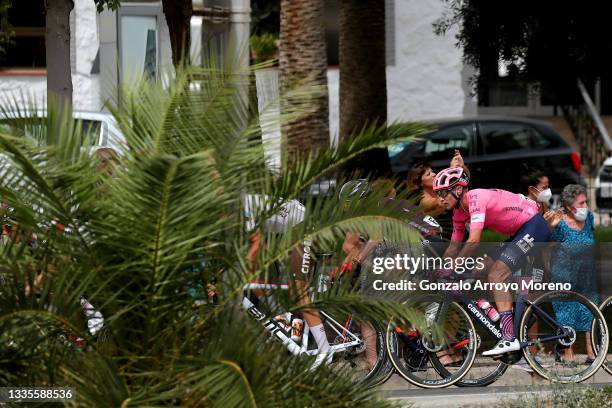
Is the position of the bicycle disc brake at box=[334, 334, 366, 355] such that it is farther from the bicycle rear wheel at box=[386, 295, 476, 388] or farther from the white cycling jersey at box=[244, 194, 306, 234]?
the white cycling jersey at box=[244, 194, 306, 234]

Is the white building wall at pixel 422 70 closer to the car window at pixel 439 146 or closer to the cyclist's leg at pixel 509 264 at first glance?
the car window at pixel 439 146

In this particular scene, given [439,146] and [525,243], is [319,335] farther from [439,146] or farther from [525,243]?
[439,146]

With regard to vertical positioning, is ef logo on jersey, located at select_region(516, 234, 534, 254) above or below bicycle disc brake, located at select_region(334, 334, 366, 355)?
above

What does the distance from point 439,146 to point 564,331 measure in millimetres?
8754

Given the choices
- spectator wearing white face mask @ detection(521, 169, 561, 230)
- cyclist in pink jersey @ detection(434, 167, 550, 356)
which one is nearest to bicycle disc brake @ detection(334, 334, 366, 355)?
cyclist in pink jersey @ detection(434, 167, 550, 356)

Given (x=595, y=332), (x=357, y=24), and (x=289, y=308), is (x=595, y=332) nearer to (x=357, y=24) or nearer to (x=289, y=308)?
(x=289, y=308)

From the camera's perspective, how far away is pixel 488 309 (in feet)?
A: 32.0

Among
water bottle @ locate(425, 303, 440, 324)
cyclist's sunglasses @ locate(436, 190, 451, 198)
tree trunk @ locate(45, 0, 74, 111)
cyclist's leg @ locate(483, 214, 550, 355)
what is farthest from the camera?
tree trunk @ locate(45, 0, 74, 111)

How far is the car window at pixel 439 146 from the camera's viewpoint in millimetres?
17969

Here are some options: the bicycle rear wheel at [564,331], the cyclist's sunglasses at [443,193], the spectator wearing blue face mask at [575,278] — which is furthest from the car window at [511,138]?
the cyclist's sunglasses at [443,193]

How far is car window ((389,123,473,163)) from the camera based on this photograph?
1797 centimetres

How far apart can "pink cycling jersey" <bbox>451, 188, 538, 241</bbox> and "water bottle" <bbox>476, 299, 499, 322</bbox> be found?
1.60ft

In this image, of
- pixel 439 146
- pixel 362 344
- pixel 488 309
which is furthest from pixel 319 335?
pixel 439 146

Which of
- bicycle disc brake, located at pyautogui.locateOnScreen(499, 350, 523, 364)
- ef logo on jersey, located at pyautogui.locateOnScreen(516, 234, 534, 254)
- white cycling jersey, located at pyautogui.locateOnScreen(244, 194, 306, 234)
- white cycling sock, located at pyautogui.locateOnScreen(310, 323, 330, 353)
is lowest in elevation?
bicycle disc brake, located at pyautogui.locateOnScreen(499, 350, 523, 364)
